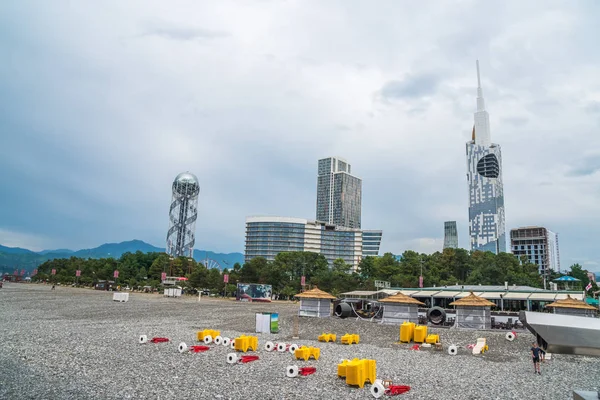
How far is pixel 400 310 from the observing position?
35.0 m

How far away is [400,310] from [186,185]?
152m

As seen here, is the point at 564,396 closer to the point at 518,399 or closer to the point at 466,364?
the point at 518,399

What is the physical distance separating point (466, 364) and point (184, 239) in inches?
6763

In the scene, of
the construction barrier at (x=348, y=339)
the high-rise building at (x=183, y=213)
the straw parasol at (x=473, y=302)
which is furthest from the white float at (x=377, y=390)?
the high-rise building at (x=183, y=213)

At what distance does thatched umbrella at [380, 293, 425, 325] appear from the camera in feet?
114

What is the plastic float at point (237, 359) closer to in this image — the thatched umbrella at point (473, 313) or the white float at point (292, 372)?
the white float at point (292, 372)

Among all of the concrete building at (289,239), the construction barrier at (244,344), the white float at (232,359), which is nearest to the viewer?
the white float at (232,359)

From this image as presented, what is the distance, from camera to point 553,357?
21.8 m

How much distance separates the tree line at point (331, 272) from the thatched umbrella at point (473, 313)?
40.7 m

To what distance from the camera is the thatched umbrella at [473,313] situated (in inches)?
1313

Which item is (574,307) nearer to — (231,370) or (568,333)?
(231,370)

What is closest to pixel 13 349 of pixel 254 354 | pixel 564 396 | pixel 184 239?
pixel 254 354

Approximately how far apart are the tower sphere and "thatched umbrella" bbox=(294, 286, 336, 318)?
145207 mm

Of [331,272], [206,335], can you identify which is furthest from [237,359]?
[331,272]
